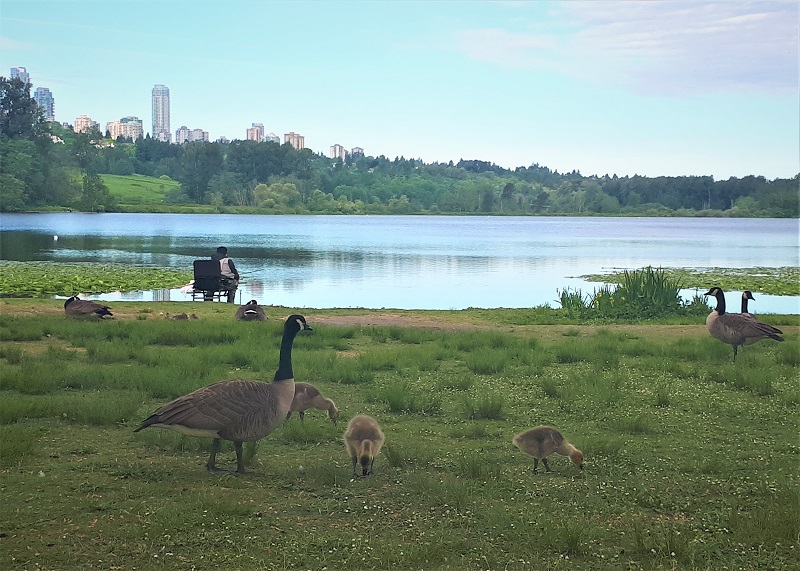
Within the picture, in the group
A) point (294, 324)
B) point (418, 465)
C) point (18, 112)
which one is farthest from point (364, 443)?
point (18, 112)

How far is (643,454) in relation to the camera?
790 centimetres

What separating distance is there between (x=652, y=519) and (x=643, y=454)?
1799 mm

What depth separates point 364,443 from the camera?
7.09 metres

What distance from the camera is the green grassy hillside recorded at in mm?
145712

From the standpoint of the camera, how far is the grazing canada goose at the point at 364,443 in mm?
7086

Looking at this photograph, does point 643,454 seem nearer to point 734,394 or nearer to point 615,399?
point 615,399

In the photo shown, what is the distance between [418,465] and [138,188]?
516ft

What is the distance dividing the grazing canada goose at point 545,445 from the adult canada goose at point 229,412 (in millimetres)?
2116

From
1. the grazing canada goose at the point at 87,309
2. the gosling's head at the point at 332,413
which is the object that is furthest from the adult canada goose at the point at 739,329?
the grazing canada goose at the point at 87,309

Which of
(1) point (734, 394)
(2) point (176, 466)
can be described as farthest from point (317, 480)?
(1) point (734, 394)

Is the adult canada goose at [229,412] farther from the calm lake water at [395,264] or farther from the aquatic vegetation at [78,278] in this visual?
the aquatic vegetation at [78,278]

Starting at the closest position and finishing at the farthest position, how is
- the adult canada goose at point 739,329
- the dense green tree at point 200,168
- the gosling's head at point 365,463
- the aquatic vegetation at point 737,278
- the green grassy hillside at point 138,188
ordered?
the gosling's head at point 365,463 → the adult canada goose at point 739,329 → the aquatic vegetation at point 737,278 → the green grassy hillside at point 138,188 → the dense green tree at point 200,168

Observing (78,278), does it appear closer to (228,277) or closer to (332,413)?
(228,277)

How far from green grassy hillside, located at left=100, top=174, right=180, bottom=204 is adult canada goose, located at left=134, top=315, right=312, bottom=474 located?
14166 cm
